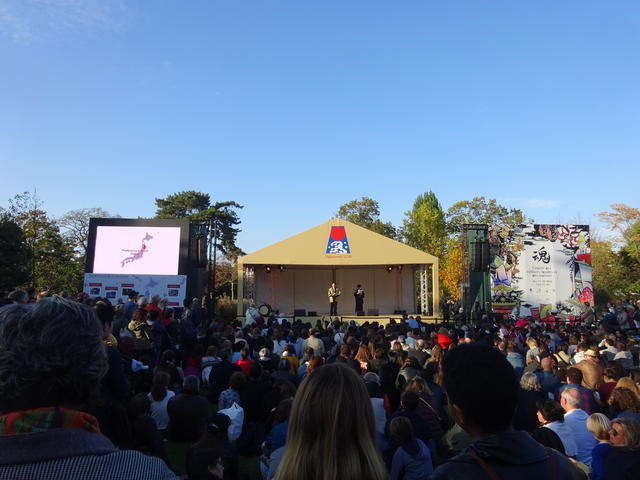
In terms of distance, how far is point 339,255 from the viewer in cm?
2094

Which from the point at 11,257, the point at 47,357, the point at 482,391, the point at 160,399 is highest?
the point at 11,257

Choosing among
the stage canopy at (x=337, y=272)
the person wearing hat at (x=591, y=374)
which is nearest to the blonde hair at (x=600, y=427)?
the person wearing hat at (x=591, y=374)

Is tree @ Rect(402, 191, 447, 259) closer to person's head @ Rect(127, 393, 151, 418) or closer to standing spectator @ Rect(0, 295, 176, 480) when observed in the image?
person's head @ Rect(127, 393, 151, 418)

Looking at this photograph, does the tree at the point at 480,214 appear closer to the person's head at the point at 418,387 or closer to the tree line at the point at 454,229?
the tree line at the point at 454,229

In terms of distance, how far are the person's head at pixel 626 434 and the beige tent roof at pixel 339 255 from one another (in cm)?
1770

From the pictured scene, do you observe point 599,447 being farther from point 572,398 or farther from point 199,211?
point 199,211

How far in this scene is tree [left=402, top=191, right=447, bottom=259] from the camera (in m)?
43.7

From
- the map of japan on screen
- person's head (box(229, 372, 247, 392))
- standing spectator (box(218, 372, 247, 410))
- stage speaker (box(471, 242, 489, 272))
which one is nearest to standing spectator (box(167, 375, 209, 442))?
standing spectator (box(218, 372, 247, 410))

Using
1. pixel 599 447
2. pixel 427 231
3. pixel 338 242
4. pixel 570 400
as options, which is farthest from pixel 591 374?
pixel 427 231

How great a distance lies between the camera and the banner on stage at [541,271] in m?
22.3

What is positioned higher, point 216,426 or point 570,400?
point 570,400

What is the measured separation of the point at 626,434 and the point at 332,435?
8.02 feet

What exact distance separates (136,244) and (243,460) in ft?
43.3

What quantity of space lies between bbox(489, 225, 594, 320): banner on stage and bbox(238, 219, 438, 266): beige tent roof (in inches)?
162
